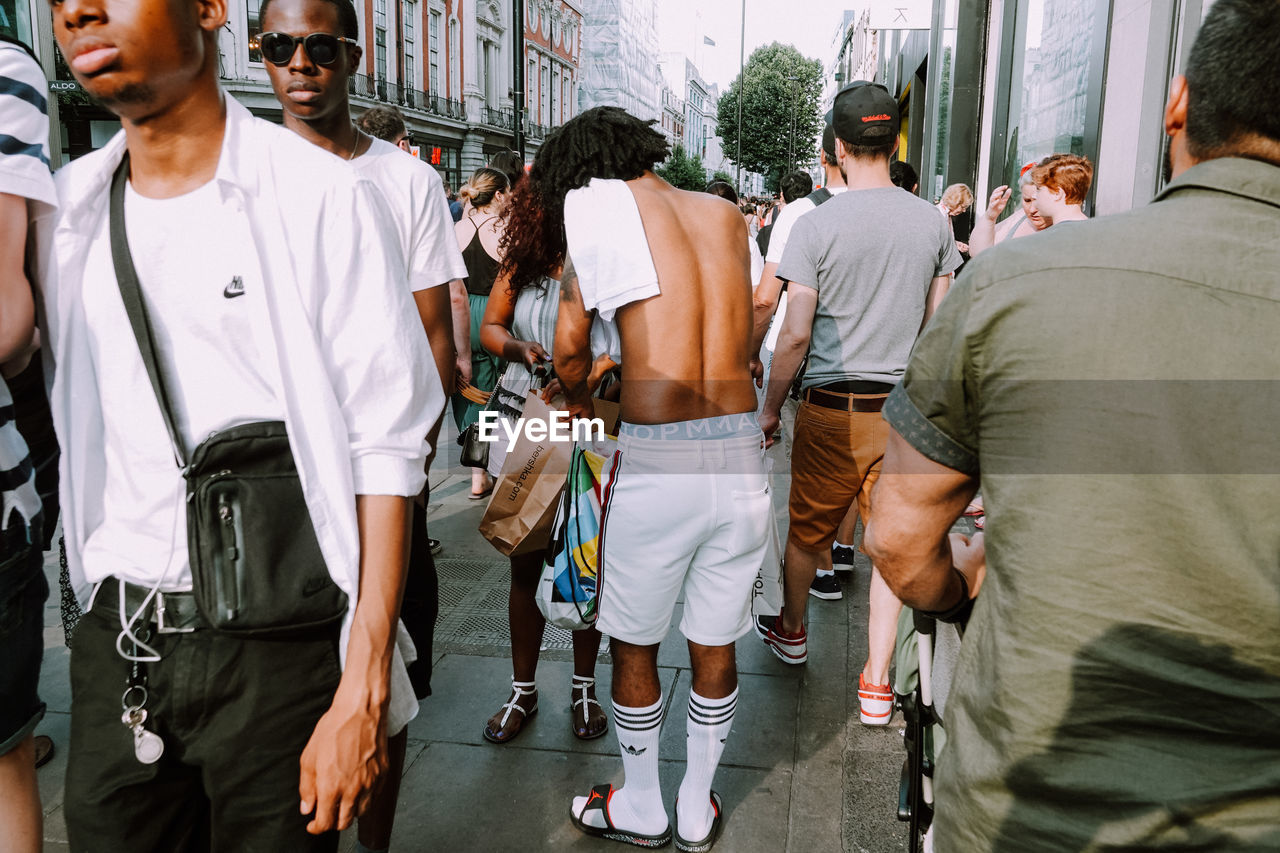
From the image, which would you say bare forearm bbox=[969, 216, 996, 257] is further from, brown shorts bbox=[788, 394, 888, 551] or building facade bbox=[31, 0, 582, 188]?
building facade bbox=[31, 0, 582, 188]

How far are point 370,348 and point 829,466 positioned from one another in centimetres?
253

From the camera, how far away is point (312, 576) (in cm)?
155

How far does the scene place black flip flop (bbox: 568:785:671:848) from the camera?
2.89 meters

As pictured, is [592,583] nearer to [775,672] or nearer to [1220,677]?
[775,672]

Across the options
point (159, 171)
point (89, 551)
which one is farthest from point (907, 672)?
point (159, 171)

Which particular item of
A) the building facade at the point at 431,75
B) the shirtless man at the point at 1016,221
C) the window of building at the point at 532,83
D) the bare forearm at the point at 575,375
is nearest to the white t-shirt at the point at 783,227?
the shirtless man at the point at 1016,221

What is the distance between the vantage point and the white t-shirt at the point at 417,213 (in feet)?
9.67

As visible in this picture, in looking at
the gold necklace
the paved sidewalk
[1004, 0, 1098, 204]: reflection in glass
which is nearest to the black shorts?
the paved sidewalk

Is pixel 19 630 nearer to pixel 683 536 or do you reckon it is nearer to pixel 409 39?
pixel 683 536

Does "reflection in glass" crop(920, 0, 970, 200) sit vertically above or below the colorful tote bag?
above

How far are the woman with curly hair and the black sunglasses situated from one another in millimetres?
730

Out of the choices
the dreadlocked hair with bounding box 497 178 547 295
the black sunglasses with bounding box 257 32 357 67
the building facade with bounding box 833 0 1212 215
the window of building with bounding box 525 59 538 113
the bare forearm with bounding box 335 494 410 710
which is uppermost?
the window of building with bounding box 525 59 538 113

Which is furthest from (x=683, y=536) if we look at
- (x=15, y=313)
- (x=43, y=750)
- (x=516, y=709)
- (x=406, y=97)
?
(x=406, y=97)

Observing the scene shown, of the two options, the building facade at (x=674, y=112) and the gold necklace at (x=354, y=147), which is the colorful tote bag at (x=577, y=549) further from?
the building facade at (x=674, y=112)
